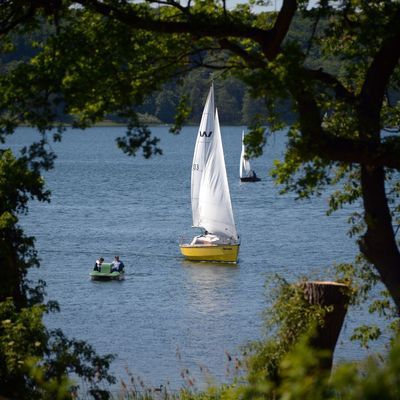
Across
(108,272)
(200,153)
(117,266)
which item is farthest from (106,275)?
(200,153)

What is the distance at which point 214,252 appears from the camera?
53.5 metres

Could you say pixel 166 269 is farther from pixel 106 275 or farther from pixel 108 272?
pixel 106 275

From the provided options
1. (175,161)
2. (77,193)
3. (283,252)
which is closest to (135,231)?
(283,252)

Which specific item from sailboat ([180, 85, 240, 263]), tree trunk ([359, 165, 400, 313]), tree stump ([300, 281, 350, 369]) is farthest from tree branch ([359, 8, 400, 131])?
sailboat ([180, 85, 240, 263])

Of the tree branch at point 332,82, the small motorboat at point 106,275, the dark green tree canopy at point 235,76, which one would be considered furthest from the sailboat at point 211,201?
the tree branch at point 332,82

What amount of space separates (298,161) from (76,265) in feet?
137

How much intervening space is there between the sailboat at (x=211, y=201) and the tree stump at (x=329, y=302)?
40.2 metres

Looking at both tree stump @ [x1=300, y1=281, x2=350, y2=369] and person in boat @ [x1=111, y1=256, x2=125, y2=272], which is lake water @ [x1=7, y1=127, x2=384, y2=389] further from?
tree stump @ [x1=300, y1=281, x2=350, y2=369]

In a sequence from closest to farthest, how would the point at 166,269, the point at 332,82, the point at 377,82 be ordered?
1. the point at 377,82
2. the point at 332,82
3. the point at 166,269

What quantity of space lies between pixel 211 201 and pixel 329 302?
41.6 meters

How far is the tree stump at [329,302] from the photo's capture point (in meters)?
12.5

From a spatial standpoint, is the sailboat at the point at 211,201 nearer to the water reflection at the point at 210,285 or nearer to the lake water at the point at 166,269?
the water reflection at the point at 210,285

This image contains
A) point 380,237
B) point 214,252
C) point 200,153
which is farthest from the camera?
point 200,153

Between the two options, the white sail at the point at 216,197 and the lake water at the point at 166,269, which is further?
the white sail at the point at 216,197
